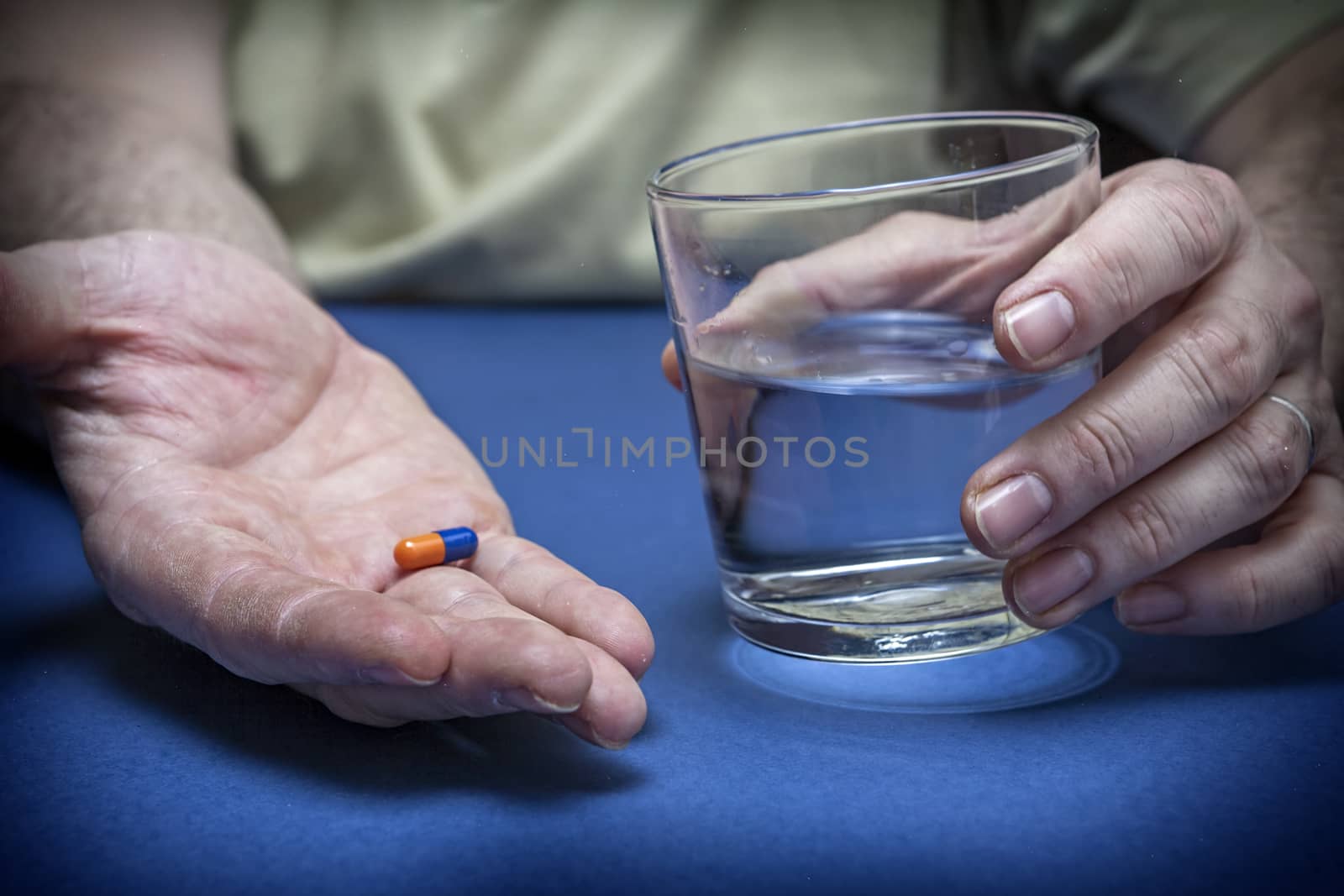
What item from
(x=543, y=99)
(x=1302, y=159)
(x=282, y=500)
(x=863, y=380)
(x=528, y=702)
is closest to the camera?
(x=528, y=702)

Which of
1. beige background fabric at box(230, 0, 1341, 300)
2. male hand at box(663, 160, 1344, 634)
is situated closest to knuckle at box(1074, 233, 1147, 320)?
male hand at box(663, 160, 1344, 634)

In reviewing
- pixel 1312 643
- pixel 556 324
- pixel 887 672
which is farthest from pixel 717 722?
pixel 556 324

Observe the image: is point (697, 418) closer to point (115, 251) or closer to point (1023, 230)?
point (1023, 230)

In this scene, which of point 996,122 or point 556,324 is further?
point 556,324

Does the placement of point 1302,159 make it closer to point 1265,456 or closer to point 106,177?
point 1265,456

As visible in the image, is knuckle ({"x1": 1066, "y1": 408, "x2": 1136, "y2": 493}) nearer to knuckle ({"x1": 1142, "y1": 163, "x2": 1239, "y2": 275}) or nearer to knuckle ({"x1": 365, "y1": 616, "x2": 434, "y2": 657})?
knuckle ({"x1": 1142, "y1": 163, "x2": 1239, "y2": 275})

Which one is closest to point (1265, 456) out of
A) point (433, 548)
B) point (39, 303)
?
point (433, 548)

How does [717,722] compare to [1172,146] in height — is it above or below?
below
